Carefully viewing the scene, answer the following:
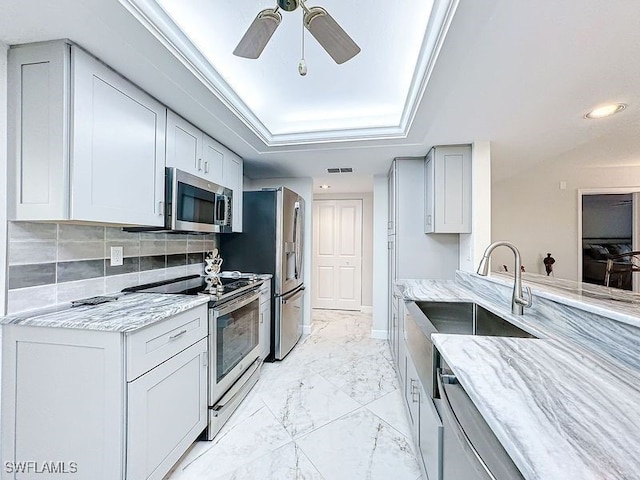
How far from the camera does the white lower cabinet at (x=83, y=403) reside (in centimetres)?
128

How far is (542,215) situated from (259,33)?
500 cm

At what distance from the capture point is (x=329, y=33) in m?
1.19

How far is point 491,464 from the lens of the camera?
619mm

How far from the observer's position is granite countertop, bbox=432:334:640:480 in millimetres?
500

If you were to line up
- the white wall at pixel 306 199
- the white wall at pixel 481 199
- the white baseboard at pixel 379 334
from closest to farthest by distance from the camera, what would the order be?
1. the white wall at pixel 481 199
2. the white baseboard at pixel 379 334
3. the white wall at pixel 306 199

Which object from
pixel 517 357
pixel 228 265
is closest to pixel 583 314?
pixel 517 357

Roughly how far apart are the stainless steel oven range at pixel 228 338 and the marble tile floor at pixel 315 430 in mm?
142

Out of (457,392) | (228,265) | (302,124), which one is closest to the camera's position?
(457,392)

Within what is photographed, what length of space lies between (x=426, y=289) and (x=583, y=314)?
1.23 meters

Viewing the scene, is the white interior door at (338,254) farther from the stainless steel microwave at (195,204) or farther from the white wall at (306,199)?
the stainless steel microwave at (195,204)

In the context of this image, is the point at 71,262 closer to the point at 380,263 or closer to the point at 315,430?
the point at 315,430

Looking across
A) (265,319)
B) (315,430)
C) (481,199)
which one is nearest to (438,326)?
(315,430)

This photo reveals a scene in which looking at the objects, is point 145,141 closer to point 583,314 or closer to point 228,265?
point 228,265

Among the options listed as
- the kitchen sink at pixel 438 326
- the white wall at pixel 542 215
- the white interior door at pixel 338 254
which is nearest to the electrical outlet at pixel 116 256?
the kitchen sink at pixel 438 326
